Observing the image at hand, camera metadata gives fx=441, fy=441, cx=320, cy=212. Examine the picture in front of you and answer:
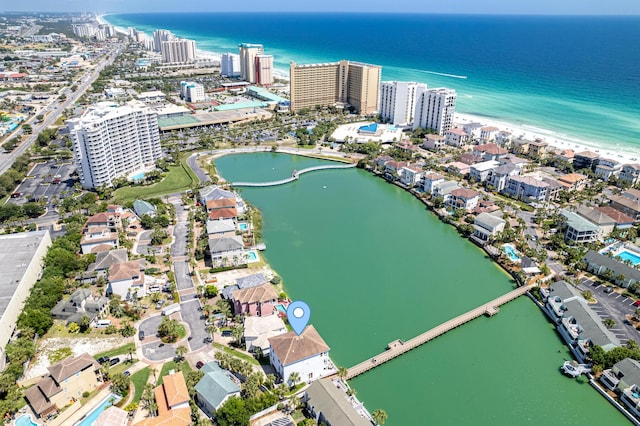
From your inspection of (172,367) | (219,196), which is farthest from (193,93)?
(172,367)

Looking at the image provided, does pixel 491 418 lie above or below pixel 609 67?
below

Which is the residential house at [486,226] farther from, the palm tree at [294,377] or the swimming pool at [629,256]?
the palm tree at [294,377]

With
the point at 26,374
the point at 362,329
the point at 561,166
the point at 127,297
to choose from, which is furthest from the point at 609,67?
the point at 26,374

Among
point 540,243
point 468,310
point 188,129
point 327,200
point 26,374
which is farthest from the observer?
point 188,129

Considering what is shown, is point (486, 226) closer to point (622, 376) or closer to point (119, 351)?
point (622, 376)

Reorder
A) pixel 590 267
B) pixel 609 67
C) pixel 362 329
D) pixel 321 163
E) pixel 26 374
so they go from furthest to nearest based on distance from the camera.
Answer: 1. pixel 609 67
2. pixel 321 163
3. pixel 590 267
4. pixel 362 329
5. pixel 26 374

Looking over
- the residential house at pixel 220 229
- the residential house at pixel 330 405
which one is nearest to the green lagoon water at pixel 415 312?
the residential house at pixel 330 405

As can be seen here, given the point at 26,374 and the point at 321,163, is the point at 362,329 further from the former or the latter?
the point at 321,163

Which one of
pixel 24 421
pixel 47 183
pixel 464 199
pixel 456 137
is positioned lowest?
pixel 24 421
